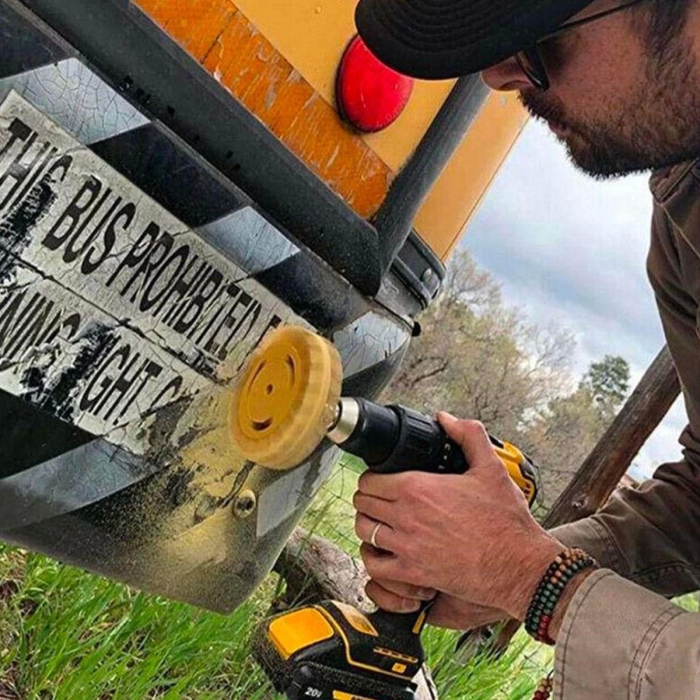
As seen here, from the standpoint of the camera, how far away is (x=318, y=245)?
144 centimetres

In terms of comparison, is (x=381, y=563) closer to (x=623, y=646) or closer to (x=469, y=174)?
(x=623, y=646)

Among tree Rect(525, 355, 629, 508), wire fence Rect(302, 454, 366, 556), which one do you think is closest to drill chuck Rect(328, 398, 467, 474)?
wire fence Rect(302, 454, 366, 556)

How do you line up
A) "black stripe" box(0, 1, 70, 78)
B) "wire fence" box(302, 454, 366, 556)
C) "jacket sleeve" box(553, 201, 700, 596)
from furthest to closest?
"wire fence" box(302, 454, 366, 556)
"jacket sleeve" box(553, 201, 700, 596)
"black stripe" box(0, 1, 70, 78)

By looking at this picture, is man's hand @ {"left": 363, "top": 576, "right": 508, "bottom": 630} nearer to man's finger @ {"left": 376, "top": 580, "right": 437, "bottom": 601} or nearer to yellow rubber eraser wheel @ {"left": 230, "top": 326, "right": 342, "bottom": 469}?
man's finger @ {"left": 376, "top": 580, "right": 437, "bottom": 601}

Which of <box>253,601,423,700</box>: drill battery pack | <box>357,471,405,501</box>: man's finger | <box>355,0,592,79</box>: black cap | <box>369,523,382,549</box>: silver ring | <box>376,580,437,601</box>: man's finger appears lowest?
<box>253,601,423,700</box>: drill battery pack

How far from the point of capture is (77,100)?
1155 millimetres

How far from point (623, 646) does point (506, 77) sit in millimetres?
945

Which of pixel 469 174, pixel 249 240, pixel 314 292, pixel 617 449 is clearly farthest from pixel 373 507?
pixel 617 449

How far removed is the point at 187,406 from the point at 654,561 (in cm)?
125

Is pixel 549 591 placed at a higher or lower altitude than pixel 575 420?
lower

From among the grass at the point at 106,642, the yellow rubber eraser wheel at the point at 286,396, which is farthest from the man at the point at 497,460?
the grass at the point at 106,642

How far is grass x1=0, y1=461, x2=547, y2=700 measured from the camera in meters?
1.79

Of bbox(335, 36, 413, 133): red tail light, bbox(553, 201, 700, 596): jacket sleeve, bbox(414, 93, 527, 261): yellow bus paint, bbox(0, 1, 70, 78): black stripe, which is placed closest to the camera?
bbox(0, 1, 70, 78): black stripe

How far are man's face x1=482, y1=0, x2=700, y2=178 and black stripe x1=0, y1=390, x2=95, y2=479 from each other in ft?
2.96
